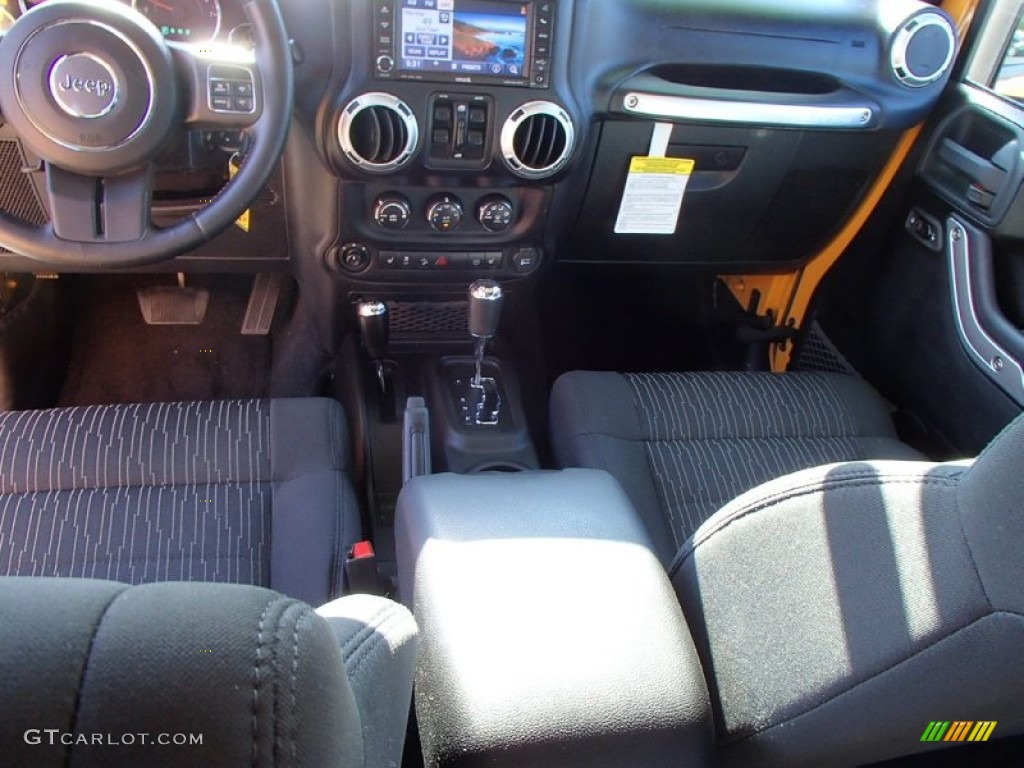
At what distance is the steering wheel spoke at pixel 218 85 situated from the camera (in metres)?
1.14

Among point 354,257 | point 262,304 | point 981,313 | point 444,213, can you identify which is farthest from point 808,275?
point 262,304

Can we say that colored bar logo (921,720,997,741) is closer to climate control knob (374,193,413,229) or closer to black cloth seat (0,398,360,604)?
black cloth seat (0,398,360,604)

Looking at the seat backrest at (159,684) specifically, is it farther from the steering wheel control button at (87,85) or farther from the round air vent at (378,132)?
the round air vent at (378,132)

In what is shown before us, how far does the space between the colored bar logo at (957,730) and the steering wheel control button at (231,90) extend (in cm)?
100

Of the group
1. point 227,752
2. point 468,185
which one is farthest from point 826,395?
point 227,752

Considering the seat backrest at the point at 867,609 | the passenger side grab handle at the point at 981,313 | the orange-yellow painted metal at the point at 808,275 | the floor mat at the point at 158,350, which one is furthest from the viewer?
the floor mat at the point at 158,350

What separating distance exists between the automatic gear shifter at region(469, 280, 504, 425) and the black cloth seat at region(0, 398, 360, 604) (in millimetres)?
277

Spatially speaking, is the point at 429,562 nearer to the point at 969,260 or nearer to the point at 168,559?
the point at 168,559

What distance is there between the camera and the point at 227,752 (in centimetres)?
39

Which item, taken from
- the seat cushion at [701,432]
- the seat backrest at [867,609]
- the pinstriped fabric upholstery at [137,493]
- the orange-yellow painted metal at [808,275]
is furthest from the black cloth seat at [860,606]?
the orange-yellow painted metal at [808,275]

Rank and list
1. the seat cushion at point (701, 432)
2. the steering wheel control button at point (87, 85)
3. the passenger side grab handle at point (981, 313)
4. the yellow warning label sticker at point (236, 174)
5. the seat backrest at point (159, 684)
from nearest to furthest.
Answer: the seat backrest at point (159, 684) → the steering wheel control button at point (87, 85) → the yellow warning label sticker at point (236, 174) → the seat cushion at point (701, 432) → the passenger side grab handle at point (981, 313)

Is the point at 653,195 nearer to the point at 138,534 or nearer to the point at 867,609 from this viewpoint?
the point at 138,534

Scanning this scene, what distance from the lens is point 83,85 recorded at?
1.08 meters

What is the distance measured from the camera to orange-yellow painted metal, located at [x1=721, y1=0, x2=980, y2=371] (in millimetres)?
1669
